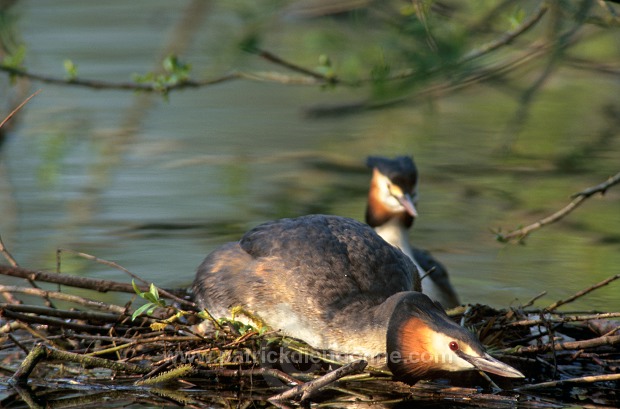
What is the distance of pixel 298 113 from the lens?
12.6 m

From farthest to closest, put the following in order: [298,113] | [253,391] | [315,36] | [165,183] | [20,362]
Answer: [298,113], [165,183], [20,362], [253,391], [315,36]

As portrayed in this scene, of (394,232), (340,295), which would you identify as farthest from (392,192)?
(340,295)

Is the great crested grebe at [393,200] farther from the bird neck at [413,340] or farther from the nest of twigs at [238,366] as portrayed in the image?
the bird neck at [413,340]

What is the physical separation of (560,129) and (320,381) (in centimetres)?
730

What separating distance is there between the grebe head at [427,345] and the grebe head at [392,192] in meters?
2.68

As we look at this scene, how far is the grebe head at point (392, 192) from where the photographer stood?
7.77 metres

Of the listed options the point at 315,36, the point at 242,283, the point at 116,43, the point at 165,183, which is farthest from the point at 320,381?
the point at 116,43

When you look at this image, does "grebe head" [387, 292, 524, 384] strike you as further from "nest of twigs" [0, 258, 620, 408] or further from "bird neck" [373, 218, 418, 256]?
"bird neck" [373, 218, 418, 256]

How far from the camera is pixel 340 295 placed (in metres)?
5.38

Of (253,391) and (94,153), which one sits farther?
(94,153)

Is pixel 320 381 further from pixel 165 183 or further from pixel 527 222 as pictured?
pixel 165 183

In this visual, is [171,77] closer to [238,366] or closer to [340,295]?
[340,295]

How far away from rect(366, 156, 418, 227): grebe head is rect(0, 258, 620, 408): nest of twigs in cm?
216

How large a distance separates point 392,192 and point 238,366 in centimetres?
288
